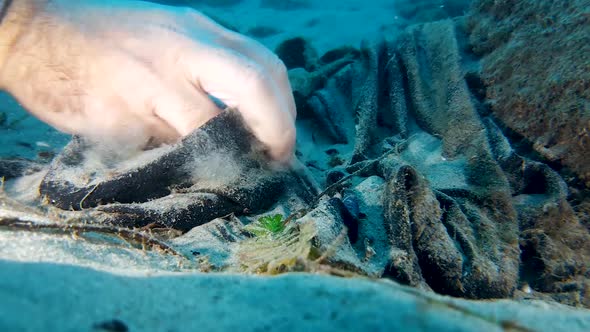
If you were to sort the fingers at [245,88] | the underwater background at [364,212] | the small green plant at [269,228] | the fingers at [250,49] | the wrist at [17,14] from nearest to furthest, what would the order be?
the underwater background at [364,212] < the small green plant at [269,228] < the fingers at [245,88] < the wrist at [17,14] < the fingers at [250,49]

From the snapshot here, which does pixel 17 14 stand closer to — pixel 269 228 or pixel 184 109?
pixel 184 109

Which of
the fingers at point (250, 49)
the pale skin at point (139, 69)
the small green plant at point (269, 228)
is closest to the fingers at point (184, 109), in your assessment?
the pale skin at point (139, 69)

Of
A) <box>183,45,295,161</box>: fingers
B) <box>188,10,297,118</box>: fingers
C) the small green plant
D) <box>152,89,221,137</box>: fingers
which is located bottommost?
the small green plant

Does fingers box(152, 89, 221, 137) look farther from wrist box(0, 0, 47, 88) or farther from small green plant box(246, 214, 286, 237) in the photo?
wrist box(0, 0, 47, 88)

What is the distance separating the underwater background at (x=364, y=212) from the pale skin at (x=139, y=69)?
0.69ft

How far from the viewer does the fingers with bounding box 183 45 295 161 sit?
6.21ft

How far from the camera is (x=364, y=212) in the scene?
5.99 ft

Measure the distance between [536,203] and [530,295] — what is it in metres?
0.79

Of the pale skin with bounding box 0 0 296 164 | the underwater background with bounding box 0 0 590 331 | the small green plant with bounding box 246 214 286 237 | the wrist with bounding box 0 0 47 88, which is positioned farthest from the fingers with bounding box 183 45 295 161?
the wrist with bounding box 0 0 47 88

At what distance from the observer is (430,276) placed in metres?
1.41

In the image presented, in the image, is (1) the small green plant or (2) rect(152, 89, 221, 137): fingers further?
(2) rect(152, 89, 221, 137): fingers

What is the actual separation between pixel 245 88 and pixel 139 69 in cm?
74

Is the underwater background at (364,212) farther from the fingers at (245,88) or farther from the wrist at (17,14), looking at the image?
the wrist at (17,14)

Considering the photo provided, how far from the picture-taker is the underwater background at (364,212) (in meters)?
0.80
